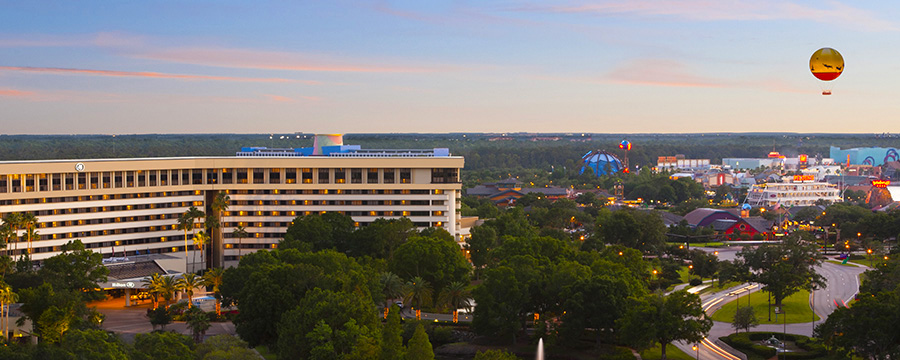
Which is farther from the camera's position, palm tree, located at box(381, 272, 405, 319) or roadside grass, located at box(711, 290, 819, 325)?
roadside grass, located at box(711, 290, 819, 325)

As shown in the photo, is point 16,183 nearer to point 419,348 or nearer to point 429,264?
point 429,264

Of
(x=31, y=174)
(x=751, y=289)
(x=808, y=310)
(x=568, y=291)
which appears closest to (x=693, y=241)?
(x=751, y=289)

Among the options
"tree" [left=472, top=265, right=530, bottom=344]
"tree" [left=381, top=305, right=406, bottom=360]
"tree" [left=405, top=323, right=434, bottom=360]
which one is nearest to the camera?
"tree" [left=405, top=323, right=434, bottom=360]

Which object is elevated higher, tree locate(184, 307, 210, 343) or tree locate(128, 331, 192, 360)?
tree locate(128, 331, 192, 360)

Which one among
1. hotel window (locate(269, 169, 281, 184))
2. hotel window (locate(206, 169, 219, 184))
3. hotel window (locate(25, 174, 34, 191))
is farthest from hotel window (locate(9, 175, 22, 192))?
hotel window (locate(269, 169, 281, 184))

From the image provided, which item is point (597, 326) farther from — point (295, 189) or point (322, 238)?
point (295, 189)

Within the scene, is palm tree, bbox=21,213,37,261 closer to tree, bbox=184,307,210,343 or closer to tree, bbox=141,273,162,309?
tree, bbox=141,273,162,309

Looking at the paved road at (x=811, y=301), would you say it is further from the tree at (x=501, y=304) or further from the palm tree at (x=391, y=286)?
the palm tree at (x=391, y=286)

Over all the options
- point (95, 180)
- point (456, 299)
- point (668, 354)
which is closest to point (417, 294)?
point (456, 299)
